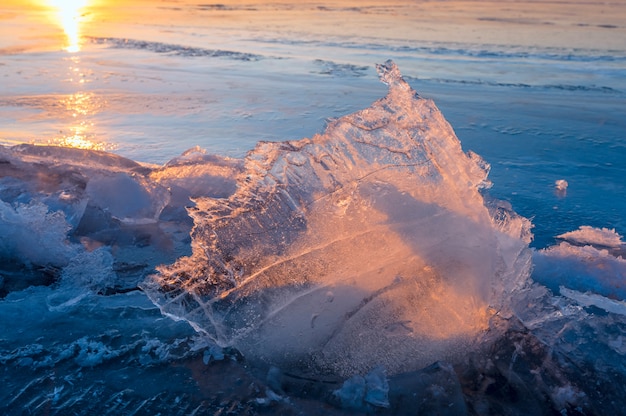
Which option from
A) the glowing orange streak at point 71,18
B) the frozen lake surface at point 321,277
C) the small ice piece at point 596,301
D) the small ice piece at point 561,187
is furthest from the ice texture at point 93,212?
the glowing orange streak at point 71,18

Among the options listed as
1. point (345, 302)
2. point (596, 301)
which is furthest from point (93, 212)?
point (596, 301)

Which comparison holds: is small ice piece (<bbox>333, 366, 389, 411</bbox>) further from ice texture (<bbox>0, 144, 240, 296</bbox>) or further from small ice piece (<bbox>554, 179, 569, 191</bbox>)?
small ice piece (<bbox>554, 179, 569, 191</bbox>)

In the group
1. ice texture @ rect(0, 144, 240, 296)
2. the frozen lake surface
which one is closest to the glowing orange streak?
ice texture @ rect(0, 144, 240, 296)

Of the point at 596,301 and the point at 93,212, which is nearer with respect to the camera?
the point at 596,301

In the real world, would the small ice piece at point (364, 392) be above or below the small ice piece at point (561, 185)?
below

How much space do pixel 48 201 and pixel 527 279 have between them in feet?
8.70

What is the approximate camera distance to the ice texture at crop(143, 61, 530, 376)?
2.11m

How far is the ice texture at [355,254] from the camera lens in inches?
83.0

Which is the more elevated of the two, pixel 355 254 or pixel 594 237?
pixel 355 254

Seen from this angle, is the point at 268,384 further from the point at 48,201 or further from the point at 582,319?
the point at 48,201

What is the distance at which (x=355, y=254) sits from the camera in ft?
7.44

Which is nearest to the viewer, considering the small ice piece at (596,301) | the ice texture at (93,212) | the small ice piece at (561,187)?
the small ice piece at (596,301)

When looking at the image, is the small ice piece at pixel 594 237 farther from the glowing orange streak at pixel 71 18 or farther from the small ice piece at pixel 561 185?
the glowing orange streak at pixel 71 18

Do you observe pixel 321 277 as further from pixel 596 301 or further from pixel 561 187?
pixel 561 187
